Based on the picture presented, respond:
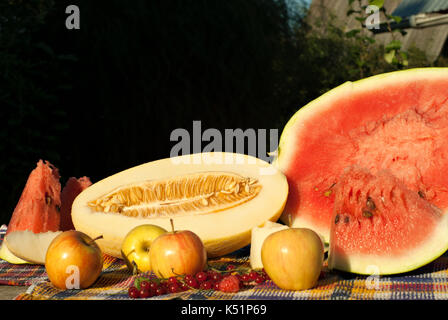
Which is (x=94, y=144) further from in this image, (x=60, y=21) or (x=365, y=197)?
(x=365, y=197)

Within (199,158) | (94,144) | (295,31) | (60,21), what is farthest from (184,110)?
(295,31)

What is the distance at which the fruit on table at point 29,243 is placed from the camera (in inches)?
82.2

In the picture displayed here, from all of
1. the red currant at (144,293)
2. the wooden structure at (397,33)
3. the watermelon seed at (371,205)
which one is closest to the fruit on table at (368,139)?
the watermelon seed at (371,205)

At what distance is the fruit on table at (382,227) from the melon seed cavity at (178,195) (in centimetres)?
39

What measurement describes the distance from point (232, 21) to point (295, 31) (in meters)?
1.65

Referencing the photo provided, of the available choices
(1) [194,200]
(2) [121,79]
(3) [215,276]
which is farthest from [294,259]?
(2) [121,79]

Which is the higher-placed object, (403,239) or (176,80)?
(176,80)

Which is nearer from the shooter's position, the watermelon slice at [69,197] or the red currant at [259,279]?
Result: the red currant at [259,279]

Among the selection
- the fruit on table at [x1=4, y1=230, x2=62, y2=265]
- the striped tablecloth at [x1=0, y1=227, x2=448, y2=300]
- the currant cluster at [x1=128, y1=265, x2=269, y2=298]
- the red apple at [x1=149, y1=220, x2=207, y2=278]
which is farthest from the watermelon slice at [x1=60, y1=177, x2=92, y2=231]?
the currant cluster at [x1=128, y1=265, x2=269, y2=298]

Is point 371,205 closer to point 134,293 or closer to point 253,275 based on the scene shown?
point 253,275

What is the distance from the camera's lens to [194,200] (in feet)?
7.31

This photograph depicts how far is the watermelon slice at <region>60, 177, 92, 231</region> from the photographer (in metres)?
2.51

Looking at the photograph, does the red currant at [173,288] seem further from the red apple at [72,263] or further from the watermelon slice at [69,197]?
the watermelon slice at [69,197]

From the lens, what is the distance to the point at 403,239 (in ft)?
6.08
